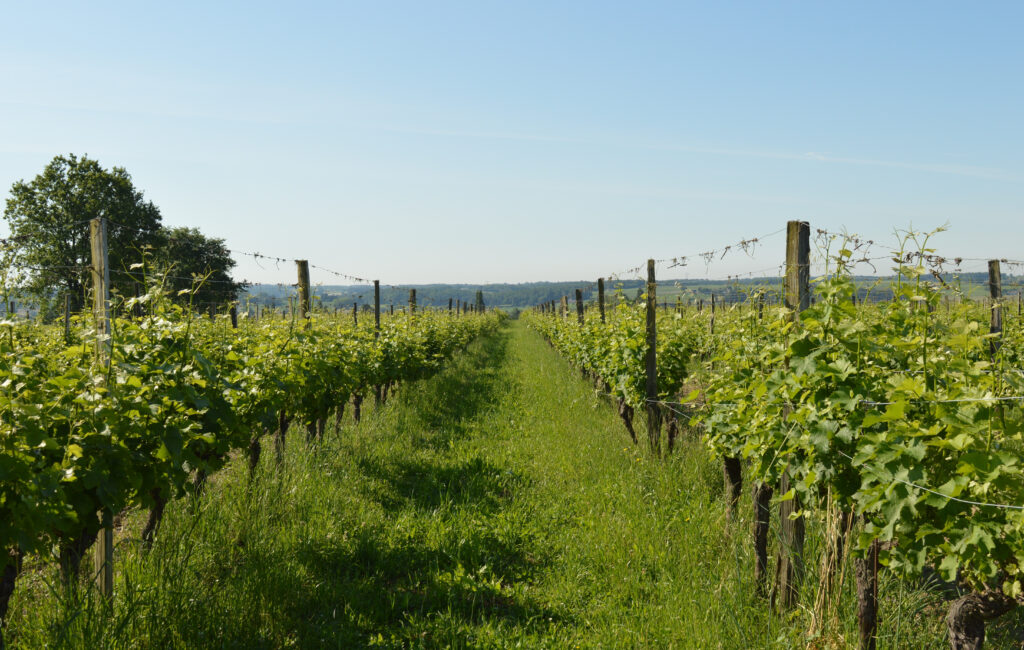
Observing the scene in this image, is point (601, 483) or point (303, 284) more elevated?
point (303, 284)

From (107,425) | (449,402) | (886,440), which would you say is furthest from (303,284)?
(886,440)

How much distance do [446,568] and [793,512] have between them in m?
2.59

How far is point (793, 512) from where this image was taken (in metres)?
3.32

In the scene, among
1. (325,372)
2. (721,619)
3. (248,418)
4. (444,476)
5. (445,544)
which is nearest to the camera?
(721,619)

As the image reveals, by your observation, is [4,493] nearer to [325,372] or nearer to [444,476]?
[325,372]

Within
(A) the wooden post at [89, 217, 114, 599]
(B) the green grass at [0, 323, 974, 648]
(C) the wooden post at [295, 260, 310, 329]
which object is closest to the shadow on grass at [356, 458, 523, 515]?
(B) the green grass at [0, 323, 974, 648]

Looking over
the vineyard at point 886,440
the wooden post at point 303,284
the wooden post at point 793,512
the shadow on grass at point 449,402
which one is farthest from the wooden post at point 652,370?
the wooden post at point 303,284

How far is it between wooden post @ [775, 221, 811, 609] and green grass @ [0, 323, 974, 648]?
0.12 m

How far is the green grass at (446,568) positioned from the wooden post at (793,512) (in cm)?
12

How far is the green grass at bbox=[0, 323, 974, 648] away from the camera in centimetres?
316

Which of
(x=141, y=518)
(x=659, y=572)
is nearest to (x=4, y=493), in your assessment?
(x=141, y=518)

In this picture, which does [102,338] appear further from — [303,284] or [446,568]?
[303,284]

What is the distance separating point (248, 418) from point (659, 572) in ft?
10.9

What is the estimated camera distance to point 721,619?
3369 mm
